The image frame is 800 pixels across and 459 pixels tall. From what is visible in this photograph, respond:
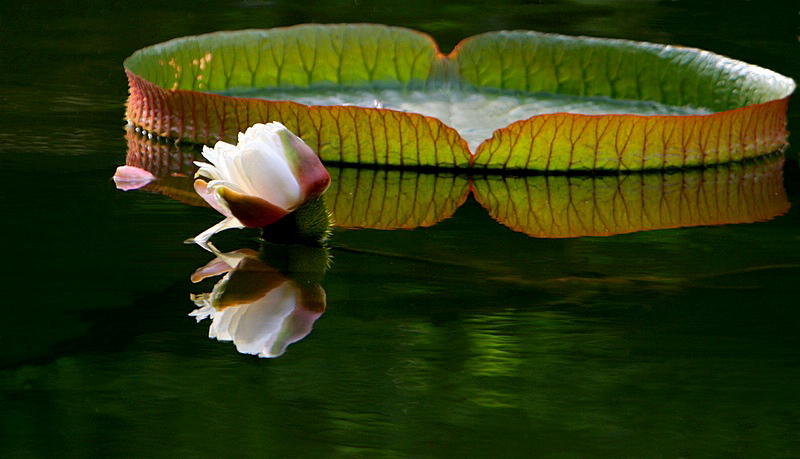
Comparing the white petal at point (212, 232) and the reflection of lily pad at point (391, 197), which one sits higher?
the white petal at point (212, 232)

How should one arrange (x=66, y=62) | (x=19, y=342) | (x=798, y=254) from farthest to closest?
(x=66, y=62)
(x=798, y=254)
(x=19, y=342)

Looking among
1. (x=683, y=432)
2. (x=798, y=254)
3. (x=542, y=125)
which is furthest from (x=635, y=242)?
(x=683, y=432)

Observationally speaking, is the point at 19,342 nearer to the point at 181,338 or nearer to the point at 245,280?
the point at 181,338

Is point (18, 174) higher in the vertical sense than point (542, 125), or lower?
lower

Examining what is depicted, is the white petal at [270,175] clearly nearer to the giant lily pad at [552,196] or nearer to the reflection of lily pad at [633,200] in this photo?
the giant lily pad at [552,196]

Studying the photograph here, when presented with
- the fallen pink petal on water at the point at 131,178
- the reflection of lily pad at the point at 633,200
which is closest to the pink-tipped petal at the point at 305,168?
the reflection of lily pad at the point at 633,200

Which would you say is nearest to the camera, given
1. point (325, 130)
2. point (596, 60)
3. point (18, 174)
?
point (18, 174)

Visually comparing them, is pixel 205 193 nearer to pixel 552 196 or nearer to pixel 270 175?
pixel 270 175
